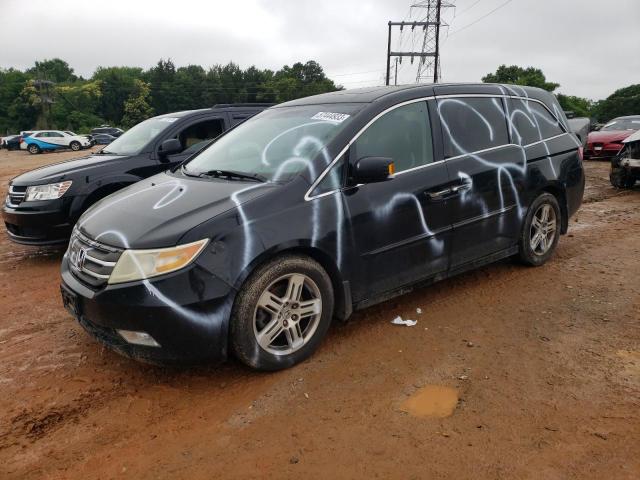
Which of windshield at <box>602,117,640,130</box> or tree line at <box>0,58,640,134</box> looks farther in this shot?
tree line at <box>0,58,640,134</box>

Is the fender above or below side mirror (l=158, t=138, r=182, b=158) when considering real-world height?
below

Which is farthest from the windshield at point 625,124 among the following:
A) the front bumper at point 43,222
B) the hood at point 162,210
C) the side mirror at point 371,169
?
the front bumper at point 43,222

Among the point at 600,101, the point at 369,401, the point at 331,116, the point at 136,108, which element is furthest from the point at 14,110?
the point at 369,401

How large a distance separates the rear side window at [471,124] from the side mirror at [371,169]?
879 millimetres

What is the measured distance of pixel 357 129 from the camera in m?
3.47

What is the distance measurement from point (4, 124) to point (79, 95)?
11.3m

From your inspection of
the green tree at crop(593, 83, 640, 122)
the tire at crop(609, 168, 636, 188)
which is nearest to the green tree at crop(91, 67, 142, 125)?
the green tree at crop(593, 83, 640, 122)

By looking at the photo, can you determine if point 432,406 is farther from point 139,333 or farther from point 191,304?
point 139,333

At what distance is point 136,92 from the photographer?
3238 inches

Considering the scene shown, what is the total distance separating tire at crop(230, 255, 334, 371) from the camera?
2934mm

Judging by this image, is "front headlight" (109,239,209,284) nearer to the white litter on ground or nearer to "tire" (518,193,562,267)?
the white litter on ground

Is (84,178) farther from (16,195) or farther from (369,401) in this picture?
(369,401)

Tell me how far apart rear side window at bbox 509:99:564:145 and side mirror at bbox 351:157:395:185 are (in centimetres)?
188

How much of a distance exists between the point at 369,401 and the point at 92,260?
185 centimetres
